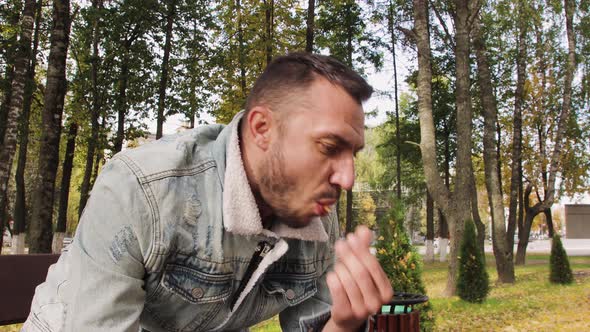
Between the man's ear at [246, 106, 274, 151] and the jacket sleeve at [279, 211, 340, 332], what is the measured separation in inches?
24.1

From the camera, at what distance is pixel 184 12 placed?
17.3m

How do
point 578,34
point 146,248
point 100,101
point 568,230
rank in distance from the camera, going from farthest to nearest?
point 568,230 < point 578,34 < point 100,101 < point 146,248

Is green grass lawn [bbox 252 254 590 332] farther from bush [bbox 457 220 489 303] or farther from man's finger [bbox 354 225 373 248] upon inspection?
man's finger [bbox 354 225 373 248]

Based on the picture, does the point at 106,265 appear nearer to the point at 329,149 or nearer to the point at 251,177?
→ the point at 251,177

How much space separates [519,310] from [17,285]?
30.4ft

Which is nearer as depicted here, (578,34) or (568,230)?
(578,34)

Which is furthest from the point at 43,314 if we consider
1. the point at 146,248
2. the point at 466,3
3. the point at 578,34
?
the point at 578,34

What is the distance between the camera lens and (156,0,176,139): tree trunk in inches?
649

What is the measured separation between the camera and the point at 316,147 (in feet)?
5.47

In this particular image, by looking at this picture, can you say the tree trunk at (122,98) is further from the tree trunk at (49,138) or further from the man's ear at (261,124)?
the man's ear at (261,124)

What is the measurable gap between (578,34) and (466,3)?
11134 millimetres

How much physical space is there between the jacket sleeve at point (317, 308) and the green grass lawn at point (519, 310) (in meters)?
6.56

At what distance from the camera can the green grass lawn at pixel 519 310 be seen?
8599 mm

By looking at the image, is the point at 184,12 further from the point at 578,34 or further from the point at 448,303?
the point at 578,34
